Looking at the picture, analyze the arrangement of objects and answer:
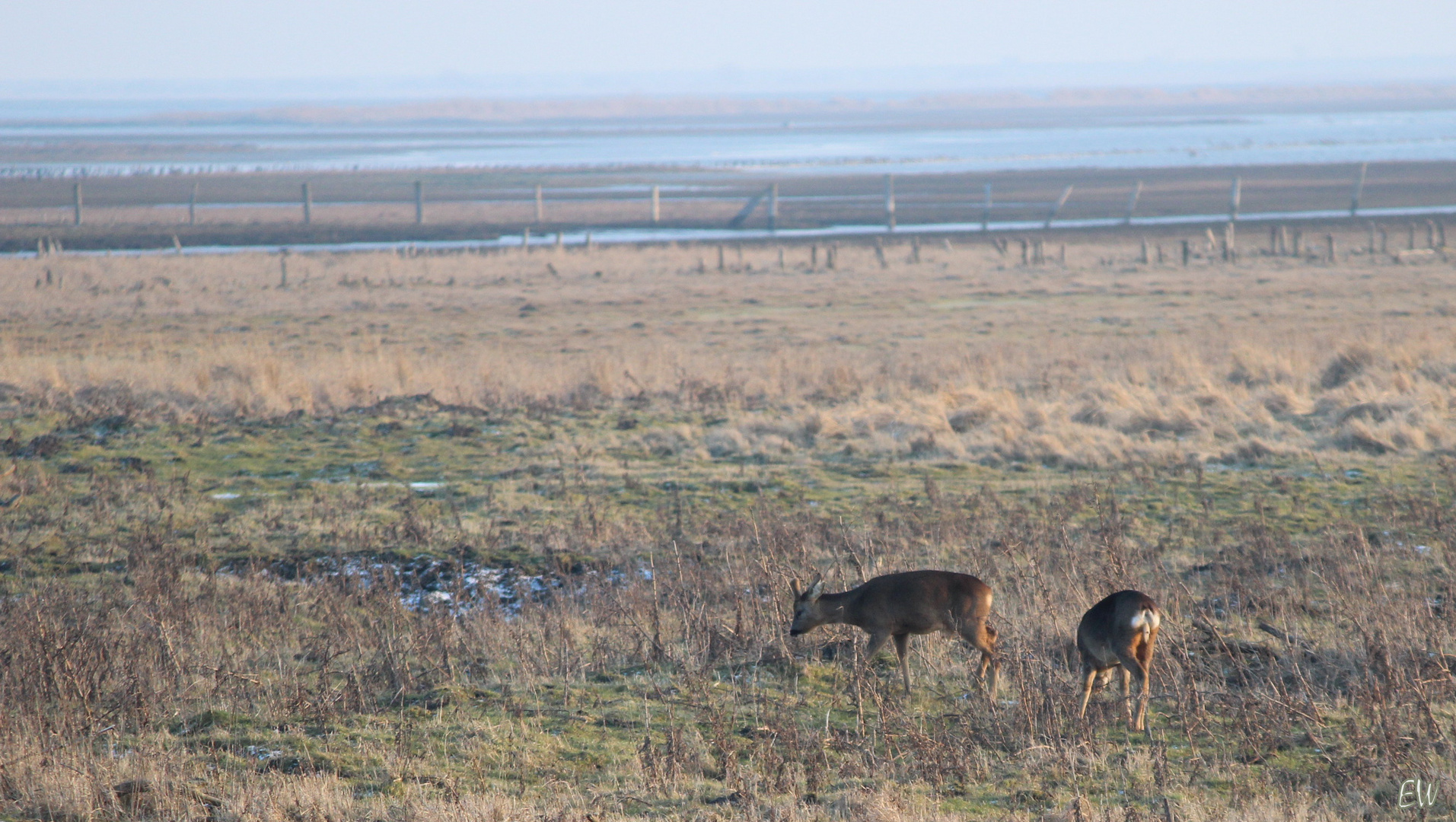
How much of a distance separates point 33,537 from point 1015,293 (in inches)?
1044

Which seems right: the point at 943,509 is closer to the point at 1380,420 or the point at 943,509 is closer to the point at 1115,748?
the point at 1115,748

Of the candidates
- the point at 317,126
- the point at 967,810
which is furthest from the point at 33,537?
the point at 317,126

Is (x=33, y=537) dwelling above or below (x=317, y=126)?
below

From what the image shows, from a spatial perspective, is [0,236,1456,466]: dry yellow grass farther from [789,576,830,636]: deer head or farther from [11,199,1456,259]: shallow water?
[789,576,830,636]: deer head

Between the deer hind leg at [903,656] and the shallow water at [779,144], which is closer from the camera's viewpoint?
the deer hind leg at [903,656]

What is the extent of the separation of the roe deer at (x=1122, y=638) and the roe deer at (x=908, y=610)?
53 centimetres

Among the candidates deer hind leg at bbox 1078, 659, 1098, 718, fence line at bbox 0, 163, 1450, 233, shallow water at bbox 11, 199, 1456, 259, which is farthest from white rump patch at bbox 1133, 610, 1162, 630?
fence line at bbox 0, 163, 1450, 233

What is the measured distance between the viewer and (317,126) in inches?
6467

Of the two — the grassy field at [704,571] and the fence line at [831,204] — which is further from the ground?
the fence line at [831,204]

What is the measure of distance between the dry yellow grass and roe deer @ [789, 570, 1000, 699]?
7.79m

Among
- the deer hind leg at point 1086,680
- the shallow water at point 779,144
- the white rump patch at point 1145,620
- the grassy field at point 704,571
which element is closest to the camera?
the grassy field at point 704,571

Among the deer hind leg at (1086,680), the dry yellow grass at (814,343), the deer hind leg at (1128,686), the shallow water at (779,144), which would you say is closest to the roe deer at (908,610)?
the deer hind leg at (1086,680)

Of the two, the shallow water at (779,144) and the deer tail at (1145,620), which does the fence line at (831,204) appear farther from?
the deer tail at (1145,620)

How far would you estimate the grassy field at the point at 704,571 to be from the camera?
5.64 metres
